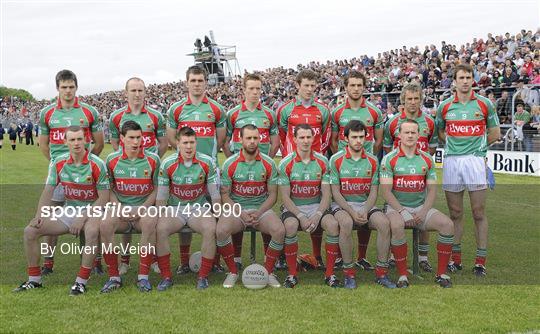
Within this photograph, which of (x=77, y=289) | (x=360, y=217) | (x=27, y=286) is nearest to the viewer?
(x=77, y=289)

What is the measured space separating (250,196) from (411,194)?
1798mm

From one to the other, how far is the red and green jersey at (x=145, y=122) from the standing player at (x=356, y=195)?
7.18ft

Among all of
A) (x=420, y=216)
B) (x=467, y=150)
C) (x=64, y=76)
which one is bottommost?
(x=420, y=216)

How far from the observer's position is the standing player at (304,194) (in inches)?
223

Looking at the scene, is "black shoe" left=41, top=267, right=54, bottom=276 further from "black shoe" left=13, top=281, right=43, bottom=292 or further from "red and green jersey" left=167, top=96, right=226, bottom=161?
"red and green jersey" left=167, top=96, right=226, bottom=161

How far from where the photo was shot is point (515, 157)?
15109 millimetres

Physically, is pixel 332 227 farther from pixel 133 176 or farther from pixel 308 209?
pixel 133 176

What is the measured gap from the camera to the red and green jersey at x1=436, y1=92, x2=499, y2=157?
6191 millimetres

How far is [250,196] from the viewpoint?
605cm

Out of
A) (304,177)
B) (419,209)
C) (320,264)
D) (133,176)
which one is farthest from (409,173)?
(133,176)

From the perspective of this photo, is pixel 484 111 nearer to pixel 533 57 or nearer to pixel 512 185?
pixel 512 185

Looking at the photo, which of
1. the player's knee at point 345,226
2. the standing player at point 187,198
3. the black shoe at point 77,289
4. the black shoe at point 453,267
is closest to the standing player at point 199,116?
the standing player at point 187,198

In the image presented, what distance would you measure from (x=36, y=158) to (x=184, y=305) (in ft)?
65.1

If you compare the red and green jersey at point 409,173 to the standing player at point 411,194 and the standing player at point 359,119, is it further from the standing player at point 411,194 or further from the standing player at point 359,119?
the standing player at point 359,119
